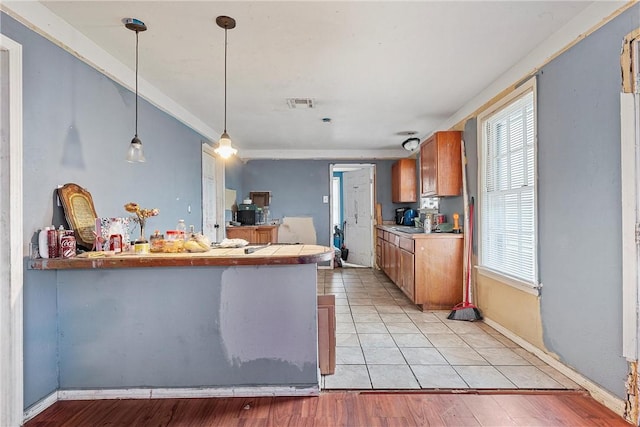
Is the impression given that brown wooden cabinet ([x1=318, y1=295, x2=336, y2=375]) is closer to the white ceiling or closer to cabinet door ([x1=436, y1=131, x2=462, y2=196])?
the white ceiling

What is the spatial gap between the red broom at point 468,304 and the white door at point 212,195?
3280 mm

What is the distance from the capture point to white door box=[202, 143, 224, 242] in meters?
4.61

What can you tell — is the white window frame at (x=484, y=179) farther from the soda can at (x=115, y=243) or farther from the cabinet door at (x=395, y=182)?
the soda can at (x=115, y=243)

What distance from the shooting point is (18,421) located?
1.78m

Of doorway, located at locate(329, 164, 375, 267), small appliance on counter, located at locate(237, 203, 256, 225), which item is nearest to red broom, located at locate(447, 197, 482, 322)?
doorway, located at locate(329, 164, 375, 267)

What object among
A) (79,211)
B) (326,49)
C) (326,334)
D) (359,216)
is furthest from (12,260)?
(359,216)

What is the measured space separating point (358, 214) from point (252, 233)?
8.05 ft

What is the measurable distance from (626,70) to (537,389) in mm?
1910

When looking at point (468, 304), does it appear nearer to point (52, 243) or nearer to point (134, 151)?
point (134, 151)

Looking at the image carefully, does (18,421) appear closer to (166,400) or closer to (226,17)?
(166,400)

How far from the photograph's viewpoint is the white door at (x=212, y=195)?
4609 millimetres

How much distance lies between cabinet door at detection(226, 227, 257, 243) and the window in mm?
3466

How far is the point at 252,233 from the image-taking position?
5.55m

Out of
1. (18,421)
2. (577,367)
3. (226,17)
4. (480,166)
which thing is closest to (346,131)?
(480,166)
